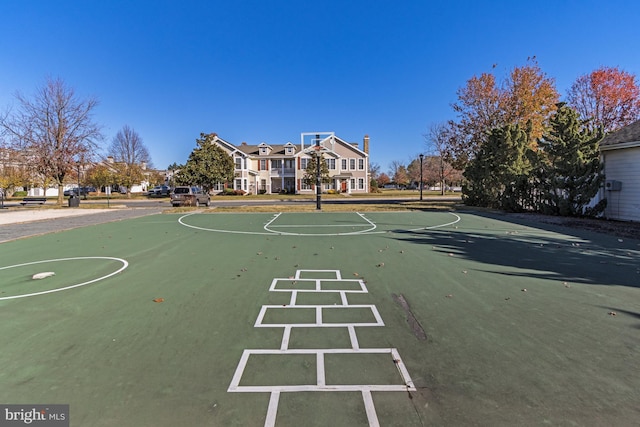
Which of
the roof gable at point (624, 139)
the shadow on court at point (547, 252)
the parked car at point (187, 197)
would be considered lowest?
the shadow on court at point (547, 252)

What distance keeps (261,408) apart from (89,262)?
6.96 metres

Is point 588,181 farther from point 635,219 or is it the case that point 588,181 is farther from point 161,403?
point 161,403

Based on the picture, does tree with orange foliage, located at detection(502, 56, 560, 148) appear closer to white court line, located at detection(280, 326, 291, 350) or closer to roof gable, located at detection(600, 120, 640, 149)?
roof gable, located at detection(600, 120, 640, 149)

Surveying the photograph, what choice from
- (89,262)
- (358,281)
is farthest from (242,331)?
(89,262)

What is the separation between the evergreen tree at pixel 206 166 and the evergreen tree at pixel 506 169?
33.3 meters

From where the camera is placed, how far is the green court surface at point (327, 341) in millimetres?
2480

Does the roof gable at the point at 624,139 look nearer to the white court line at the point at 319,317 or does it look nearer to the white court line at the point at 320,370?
the white court line at the point at 319,317

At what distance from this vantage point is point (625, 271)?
6324mm

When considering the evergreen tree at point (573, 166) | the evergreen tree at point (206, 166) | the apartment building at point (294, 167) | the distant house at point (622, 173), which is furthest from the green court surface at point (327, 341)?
the apartment building at point (294, 167)

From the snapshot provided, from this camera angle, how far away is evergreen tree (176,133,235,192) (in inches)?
1758

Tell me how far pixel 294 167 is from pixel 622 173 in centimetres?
4358
